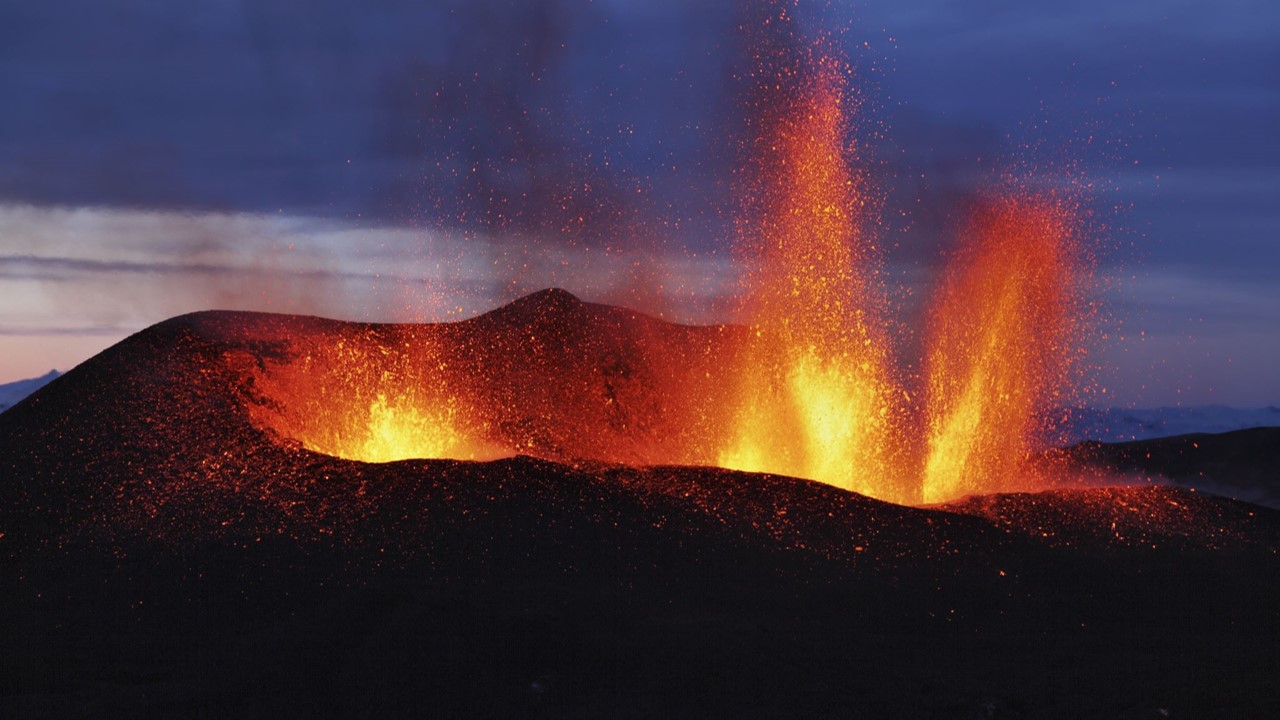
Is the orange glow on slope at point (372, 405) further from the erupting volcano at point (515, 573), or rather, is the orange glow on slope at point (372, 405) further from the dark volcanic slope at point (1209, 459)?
the dark volcanic slope at point (1209, 459)

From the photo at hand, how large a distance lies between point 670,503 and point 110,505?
731cm

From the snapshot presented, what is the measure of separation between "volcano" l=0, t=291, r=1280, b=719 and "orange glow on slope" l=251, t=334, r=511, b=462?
5.1 inches

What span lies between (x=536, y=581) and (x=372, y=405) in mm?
9818

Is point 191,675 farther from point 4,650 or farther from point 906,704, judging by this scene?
point 906,704

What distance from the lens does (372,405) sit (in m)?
21.3

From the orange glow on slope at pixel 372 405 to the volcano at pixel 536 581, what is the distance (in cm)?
13

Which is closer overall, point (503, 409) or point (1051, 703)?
point (1051, 703)

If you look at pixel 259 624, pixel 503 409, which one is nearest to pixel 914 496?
pixel 503 409

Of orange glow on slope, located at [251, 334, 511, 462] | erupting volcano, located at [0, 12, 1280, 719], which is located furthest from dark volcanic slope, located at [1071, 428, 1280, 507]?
orange glow on slope, located at [251, 334, 511, 462]

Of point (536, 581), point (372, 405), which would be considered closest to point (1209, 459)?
point (372, 405)

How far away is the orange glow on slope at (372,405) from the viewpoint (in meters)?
19.6

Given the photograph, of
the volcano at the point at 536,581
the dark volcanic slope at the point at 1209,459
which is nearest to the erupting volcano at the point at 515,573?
the volcano at the point at 536,581

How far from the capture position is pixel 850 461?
23.0 meters

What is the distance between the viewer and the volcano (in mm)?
10359
